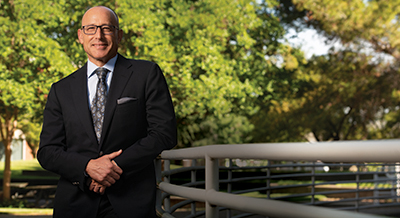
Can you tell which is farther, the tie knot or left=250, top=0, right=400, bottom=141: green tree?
left=250, top=0, right=400, bottom=141: green tree

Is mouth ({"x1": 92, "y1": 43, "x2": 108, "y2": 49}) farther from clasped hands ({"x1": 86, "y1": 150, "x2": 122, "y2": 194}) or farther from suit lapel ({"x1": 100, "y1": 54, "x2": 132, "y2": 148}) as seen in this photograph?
clasped hands ({"x1": 86, "y1": 150, "x2": 122, "y2": 194})

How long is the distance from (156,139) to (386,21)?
24.5 metres

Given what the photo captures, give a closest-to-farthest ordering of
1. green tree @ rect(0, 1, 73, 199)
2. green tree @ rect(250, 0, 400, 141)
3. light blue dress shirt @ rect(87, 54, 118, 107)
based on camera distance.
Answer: light blue dress shirt @ rect(87, 54, 118, 107) → green tree @ rect(0, 1, 73, 199) → green tree @ rect(250, 0, 400, 141)

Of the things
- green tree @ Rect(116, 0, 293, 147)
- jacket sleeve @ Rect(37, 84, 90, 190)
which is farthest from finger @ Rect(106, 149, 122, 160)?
green tree @ Rect(116, 0, 293, 147)

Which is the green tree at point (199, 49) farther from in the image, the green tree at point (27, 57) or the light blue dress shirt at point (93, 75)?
the light blue dress shirt at point (93, 75)

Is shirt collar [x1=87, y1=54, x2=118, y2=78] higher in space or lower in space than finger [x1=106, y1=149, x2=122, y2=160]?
higher

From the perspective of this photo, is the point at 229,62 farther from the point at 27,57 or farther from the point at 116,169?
the point at 116,169

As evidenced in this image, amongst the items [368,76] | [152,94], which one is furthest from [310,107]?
Answer: [152,94]

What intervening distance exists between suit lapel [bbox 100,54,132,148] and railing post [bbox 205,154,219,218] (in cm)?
59

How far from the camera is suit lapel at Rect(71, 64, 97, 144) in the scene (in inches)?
112

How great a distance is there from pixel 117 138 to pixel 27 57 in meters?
18.2

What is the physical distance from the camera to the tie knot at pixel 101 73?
2969 millimetres

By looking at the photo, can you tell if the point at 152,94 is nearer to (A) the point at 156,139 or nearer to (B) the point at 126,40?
(A) the point at 156,139

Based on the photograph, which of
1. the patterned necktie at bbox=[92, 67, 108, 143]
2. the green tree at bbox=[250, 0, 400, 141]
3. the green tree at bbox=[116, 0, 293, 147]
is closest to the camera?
the patterned necktie at bbox=[92, 67, 108, 143]
